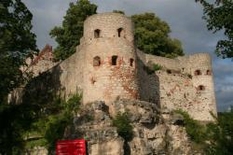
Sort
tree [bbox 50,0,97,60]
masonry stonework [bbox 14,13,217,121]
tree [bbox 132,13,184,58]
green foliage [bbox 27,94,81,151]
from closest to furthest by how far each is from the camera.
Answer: green foliage [bbox 27,94,81,151]
masonry stonework [bbox 14,13,217,121]
tree [bbox 50,0,97,60]
tree [bbox 132,13,184,58]

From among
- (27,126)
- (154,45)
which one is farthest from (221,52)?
(154,45)

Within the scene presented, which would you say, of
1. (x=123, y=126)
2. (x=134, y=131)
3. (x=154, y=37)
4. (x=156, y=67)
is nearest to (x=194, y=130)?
(x=156, y=67)

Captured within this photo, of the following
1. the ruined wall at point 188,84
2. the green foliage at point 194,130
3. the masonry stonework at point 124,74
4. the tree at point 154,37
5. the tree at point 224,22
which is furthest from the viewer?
the tree at point 154,37

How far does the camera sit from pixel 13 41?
2338 cm

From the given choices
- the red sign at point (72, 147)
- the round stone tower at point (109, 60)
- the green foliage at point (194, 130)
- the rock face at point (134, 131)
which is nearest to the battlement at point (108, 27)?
the round stone tower at point (109, 60)

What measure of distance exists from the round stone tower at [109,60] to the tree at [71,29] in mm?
11585

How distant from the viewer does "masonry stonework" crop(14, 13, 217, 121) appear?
99.4ft

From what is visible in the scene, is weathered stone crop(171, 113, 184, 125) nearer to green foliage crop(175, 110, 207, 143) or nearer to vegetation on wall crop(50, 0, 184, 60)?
green foliage crop(175, 110, 207, 143)

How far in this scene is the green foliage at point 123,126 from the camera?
2839 cm

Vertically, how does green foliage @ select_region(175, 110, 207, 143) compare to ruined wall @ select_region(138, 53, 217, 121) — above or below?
below

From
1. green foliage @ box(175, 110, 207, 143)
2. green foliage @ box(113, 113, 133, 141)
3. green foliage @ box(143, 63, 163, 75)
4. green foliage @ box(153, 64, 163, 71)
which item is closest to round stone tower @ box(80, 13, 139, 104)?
green foliage @ box(113, 113, 133, 141)

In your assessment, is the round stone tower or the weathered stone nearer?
the round stone tower

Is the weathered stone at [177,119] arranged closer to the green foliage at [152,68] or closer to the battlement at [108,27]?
the green foliage at [152,68]

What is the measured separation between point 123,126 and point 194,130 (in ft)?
23.0
